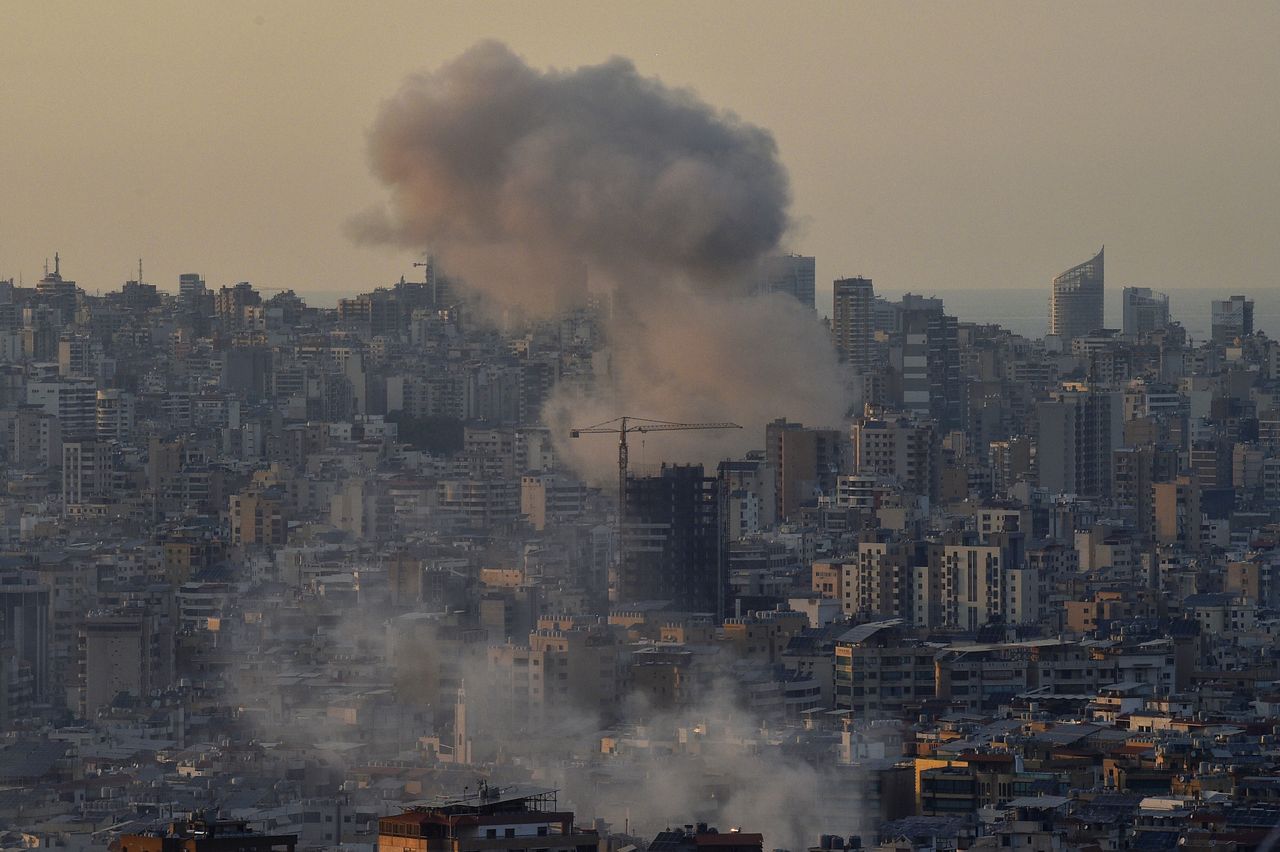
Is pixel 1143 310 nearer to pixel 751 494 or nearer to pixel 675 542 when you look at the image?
pixel 751 494

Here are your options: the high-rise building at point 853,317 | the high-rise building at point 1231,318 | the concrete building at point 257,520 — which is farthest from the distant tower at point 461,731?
the high-rise building at point 1231,318

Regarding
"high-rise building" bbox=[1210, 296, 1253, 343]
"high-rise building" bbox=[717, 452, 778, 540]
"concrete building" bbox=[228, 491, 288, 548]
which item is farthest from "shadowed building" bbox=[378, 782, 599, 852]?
"high-rise building" bbox=[1210, 296, 1253, 343]

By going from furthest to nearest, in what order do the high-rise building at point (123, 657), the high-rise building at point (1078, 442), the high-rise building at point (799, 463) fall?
the high-rise building at point (1078, 442)
the high-rise building at point (799, 463)
the high-rise building at point (123, 657)

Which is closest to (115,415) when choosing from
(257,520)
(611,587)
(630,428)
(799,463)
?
(799,463)

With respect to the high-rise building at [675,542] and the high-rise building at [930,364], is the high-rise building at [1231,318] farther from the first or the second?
the high-rise building at [675,542]

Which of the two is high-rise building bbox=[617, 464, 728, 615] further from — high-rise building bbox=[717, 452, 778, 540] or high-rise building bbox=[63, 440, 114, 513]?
high-rise building bbox=[63, 440, 114, 513]

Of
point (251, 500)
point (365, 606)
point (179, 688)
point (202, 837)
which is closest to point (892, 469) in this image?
point (251, 500)
